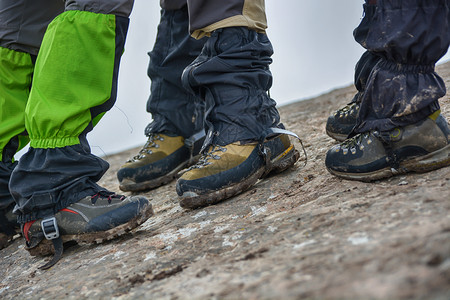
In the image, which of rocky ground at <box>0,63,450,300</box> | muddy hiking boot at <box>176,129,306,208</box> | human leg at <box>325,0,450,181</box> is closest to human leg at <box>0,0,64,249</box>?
rocky ground at <box>0,63,450,300</box>

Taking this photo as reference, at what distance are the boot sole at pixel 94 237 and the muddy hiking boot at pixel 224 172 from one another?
187mm

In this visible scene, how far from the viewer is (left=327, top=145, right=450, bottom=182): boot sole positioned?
120cm

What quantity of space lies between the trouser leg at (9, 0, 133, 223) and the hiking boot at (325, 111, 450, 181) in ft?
2.86

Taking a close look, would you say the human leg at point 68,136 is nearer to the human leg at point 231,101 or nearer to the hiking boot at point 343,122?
the human leg at point 231,101

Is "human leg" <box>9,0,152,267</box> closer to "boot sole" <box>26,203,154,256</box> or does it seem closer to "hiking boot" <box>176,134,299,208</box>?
"boot sole" <box>26,203,154,256</box>

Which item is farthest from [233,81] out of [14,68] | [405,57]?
[14,68]

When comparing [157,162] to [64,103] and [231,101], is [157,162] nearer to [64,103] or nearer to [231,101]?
[231,101]

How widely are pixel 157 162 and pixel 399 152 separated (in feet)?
3.87

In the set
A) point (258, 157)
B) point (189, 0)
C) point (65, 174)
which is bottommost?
point (258, 157)

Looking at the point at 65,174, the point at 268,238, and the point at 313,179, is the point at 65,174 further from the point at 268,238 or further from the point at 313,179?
the point at 313,179

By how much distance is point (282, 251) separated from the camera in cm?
86

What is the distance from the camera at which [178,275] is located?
Answer: 913 mm

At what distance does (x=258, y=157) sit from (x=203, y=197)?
0.27 metres

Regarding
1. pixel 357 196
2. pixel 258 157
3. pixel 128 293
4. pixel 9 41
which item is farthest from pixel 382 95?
pixel 9 41
